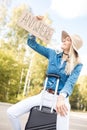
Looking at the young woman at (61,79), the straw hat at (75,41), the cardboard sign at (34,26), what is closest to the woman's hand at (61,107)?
the young woman at (61,79)

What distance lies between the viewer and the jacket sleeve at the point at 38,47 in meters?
4.40

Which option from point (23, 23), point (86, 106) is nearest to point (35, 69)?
point (86, 106)

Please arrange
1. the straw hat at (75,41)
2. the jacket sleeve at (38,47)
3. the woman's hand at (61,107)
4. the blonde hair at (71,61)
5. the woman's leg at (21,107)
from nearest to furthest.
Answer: the woman's hand at (61,107) < the woman's leg at (21,107) < the blonde hair at (71,61) < the straw hat at (75,41) < the jacket sleeve at (38,47)

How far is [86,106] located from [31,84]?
662 inches

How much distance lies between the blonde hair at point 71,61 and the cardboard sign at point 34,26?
0.49 m

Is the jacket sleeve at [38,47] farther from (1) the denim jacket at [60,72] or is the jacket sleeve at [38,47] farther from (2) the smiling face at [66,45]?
(2) the smiling face at [66,45]

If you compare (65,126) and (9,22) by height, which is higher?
(9,22)

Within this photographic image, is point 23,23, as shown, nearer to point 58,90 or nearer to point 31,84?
point 58,90

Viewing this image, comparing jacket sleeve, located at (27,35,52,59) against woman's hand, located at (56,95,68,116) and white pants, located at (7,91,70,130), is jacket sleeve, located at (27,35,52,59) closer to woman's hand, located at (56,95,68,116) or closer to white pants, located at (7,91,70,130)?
white pants, located at (7,91,70,130)

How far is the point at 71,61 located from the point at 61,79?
191mm

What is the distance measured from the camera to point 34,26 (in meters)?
4.53

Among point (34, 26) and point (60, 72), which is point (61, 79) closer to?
point (60, 72)

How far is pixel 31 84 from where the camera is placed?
1634 inches

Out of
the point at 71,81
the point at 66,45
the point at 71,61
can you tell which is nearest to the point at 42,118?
the point at 71,81
